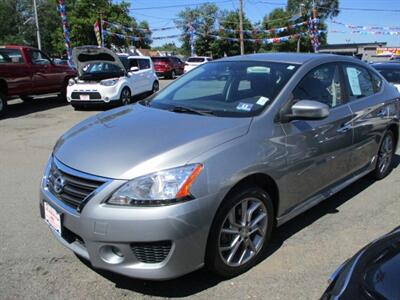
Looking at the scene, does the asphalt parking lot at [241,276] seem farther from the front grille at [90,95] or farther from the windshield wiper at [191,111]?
the front grille at [90,95]

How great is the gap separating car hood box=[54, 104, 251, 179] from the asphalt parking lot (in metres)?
0.91

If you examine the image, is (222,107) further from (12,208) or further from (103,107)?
(103,107)

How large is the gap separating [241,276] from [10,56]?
1175cm

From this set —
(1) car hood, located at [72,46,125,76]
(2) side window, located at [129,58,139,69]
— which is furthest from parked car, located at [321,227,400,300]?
(2) side window, located at [129,58,139,69]

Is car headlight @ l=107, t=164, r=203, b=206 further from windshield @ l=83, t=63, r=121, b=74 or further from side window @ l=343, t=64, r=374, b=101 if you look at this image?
windshield @ l=83, t=63, r=121, b=74

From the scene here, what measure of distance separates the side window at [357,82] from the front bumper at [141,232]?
2620 millimetres

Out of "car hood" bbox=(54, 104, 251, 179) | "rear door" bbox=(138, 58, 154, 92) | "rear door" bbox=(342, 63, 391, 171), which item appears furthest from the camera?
"rear door" bbox=(138, 58, 154, 92)

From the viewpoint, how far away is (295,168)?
12.3 feet

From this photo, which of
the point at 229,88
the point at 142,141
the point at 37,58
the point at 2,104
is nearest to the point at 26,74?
the point at 37,58

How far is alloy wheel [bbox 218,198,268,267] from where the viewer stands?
3285 millimetres

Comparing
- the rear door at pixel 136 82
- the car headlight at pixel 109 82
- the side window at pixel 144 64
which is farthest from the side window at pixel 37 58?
the side window at pixel 144 64

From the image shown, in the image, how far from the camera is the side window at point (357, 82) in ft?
15.9

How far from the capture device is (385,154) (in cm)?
584

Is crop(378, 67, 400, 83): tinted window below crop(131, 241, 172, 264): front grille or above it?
above
